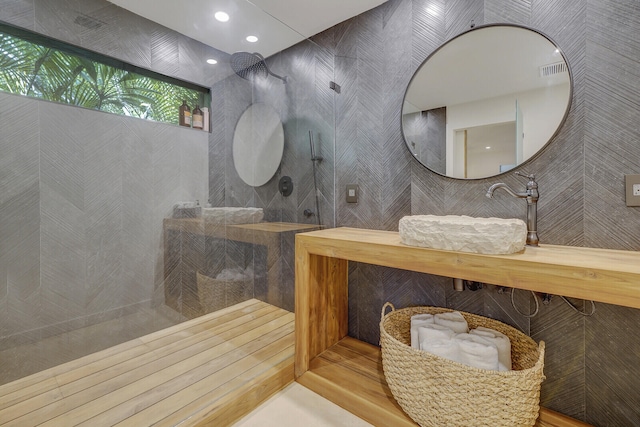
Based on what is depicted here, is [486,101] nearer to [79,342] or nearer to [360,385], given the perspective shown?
[360,385]

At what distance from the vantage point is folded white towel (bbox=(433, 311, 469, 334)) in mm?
1315

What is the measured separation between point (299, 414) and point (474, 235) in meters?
1.12

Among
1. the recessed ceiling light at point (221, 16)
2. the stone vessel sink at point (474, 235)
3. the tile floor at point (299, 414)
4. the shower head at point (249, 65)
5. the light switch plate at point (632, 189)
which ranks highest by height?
the recessed ceiling light at point (221, 16)

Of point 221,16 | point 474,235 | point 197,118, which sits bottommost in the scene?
point 474,235

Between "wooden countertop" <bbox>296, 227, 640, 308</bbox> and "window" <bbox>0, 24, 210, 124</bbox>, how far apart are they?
145cm

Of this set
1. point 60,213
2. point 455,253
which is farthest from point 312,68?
point 60,213

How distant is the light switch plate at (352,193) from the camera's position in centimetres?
189

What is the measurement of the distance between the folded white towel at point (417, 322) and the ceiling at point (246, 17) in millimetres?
1867

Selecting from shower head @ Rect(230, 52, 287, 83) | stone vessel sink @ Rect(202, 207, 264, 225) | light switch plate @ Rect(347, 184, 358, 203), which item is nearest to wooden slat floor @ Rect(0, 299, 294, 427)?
stone vessel sink @ Rect(202, 207, 264, 225)

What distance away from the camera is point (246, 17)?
68.8 inches

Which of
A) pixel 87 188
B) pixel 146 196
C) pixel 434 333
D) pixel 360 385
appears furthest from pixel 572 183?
pixel 87 188

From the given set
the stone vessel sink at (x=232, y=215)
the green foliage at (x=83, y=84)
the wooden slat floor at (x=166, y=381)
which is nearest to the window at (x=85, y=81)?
the green foliage at (x=83, y=84)

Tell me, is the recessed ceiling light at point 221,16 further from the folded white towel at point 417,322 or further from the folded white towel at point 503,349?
the folded white towel at point 503,349

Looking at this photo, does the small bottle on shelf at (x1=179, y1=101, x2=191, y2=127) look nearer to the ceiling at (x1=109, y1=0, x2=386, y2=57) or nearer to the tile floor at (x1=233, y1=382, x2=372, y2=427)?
the ceiling at (x1=109, y1=0, x2=386, y2=57)
